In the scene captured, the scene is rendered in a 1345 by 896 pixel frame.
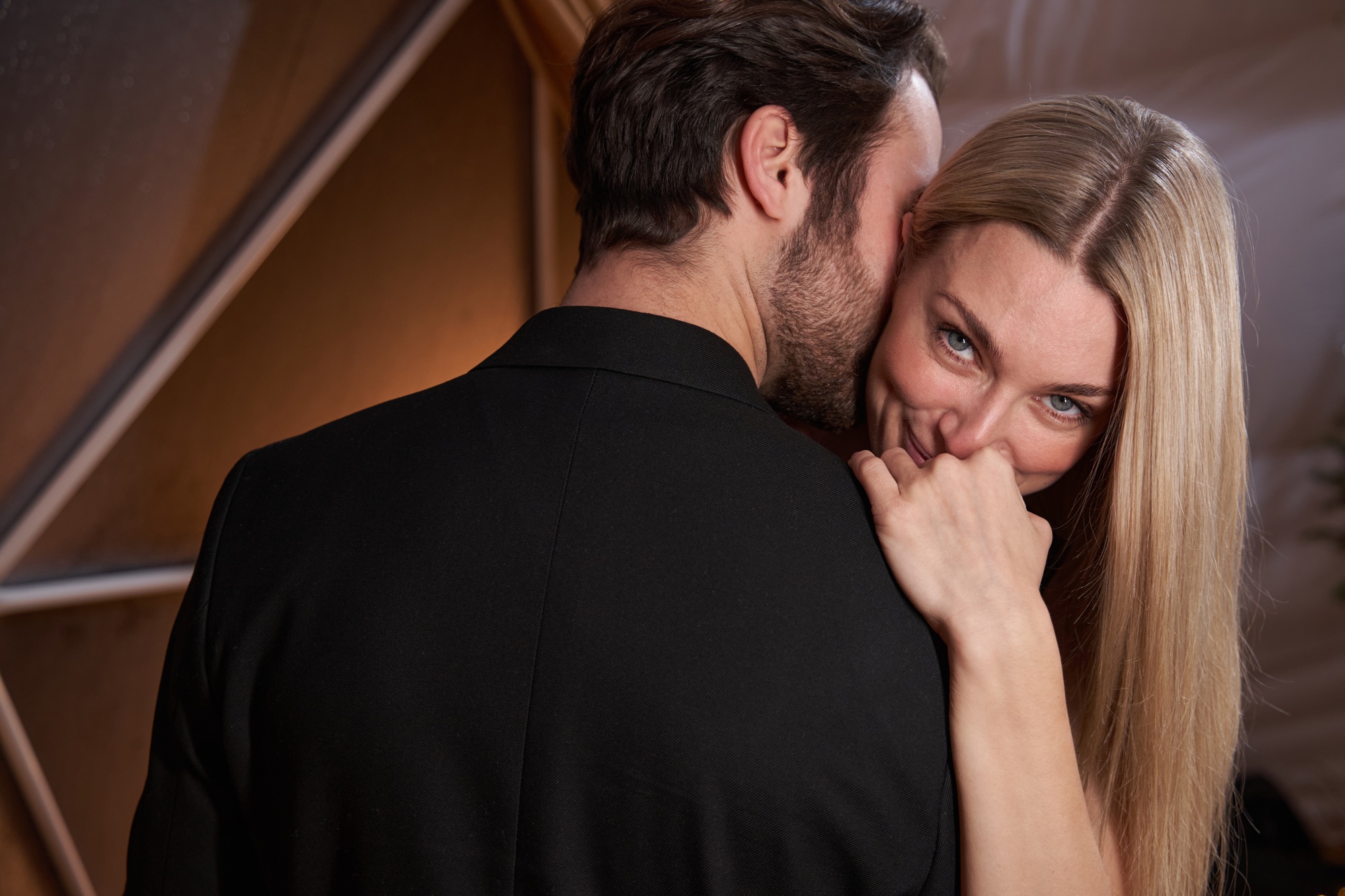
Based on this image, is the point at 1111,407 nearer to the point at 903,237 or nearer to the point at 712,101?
the point at 903,237

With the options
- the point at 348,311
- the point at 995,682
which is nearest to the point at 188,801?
the point at 995,682

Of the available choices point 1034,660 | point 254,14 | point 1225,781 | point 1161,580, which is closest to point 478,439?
point 1034,660

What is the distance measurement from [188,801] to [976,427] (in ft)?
3.15

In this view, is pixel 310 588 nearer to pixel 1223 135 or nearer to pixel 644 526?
pixel 644 526

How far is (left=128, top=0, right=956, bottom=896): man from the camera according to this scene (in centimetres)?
75

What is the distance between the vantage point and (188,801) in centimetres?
96

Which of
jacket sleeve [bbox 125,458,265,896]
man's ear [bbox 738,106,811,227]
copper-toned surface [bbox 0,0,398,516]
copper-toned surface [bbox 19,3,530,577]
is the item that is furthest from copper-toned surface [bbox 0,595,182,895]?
man's ear [bbox 738,106,811,227]

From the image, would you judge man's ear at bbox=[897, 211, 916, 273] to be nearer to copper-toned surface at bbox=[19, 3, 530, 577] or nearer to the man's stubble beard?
the man's stubble beard

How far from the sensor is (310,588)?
83 cm

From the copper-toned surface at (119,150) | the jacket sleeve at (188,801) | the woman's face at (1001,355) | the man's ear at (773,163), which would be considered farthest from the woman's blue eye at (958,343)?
the copper-toned surface at (119,150)

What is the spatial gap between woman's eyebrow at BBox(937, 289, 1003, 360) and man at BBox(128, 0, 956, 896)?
349 millimetres

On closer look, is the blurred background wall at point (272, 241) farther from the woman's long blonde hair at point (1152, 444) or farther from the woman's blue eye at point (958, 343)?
the woman's blue eye at point (958, 343)

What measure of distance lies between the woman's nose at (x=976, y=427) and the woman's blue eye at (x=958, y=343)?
0.21 feet

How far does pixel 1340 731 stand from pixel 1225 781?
1646 millimetres
